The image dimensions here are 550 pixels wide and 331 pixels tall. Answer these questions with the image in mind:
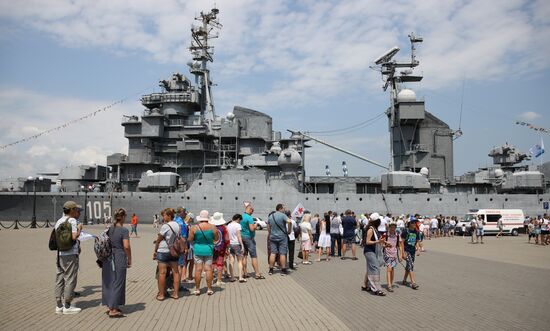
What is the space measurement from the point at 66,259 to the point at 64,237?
1.21ft

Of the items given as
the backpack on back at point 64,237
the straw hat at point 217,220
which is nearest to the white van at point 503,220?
the straw hat at point 217,220

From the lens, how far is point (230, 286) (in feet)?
27.9

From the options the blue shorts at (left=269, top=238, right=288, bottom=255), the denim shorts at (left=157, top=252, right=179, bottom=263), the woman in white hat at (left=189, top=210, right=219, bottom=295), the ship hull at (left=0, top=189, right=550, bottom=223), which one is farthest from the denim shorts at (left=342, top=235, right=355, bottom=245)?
the ship hull at (left=0, top=189, right=550, bottom=223)

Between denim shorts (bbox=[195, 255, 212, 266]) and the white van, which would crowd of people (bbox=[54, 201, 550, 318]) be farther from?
the white van

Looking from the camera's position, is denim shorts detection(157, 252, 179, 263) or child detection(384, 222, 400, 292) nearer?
denim shorts detection(157, 252, 179, 263)

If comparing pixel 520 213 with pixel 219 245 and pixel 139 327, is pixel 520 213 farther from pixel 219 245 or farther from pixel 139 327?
pixel 139 327

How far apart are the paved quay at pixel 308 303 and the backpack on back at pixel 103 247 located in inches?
34.8

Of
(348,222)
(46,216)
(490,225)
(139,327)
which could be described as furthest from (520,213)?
(46,216)

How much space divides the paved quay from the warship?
18.9 m

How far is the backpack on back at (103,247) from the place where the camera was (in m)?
6.07

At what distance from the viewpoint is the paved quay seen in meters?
5.47

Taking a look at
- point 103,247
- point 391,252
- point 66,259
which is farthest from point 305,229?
point 66,259

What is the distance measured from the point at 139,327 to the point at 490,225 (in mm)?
25402

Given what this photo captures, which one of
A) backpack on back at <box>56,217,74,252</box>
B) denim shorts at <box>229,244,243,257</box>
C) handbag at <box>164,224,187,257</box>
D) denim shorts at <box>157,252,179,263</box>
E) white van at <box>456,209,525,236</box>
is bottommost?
white van at <box>456,209,525,236</box>
